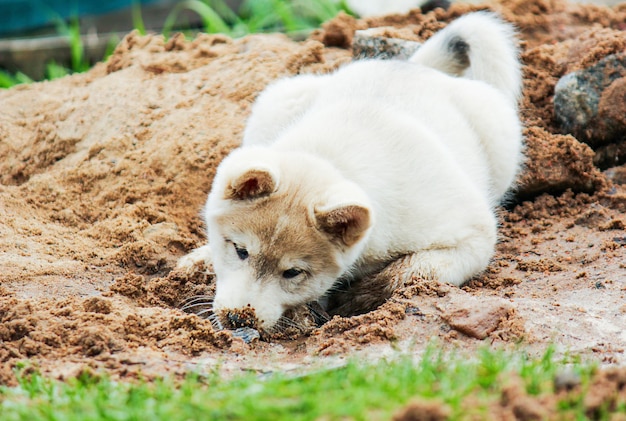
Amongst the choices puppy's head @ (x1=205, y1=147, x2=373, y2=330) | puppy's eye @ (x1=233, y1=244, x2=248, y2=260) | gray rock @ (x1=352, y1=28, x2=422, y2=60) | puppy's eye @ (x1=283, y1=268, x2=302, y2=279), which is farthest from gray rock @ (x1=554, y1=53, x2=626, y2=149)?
puppy's eye @ (x1=233, y1=244, x2=248, y2=260)

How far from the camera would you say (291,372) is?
3652 mm

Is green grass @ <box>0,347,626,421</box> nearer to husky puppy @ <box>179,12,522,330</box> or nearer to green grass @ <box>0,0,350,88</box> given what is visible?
husky puppy @ <box>179,12,522,330</box>

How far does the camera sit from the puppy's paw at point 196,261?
5066 millimetres

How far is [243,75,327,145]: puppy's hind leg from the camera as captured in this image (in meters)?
5.96

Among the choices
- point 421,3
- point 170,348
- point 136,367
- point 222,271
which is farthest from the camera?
point 421,3

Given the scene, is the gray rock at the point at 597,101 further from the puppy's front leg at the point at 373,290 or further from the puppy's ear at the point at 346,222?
the puppy's ear at the point at 346,222

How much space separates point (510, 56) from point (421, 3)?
7.14ft

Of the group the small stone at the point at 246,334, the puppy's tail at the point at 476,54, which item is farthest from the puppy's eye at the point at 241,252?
the puppy's tail at the point at 476,54

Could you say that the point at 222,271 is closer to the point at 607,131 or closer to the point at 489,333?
the point at 489,333

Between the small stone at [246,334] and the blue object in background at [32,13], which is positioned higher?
the small stone at [246,334]

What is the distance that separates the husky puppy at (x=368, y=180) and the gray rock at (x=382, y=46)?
509 mm

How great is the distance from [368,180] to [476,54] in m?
2.17

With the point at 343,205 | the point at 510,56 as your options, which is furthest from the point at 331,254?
the point at 510,56

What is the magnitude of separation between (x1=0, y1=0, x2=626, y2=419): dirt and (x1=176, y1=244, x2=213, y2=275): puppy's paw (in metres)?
0.06
